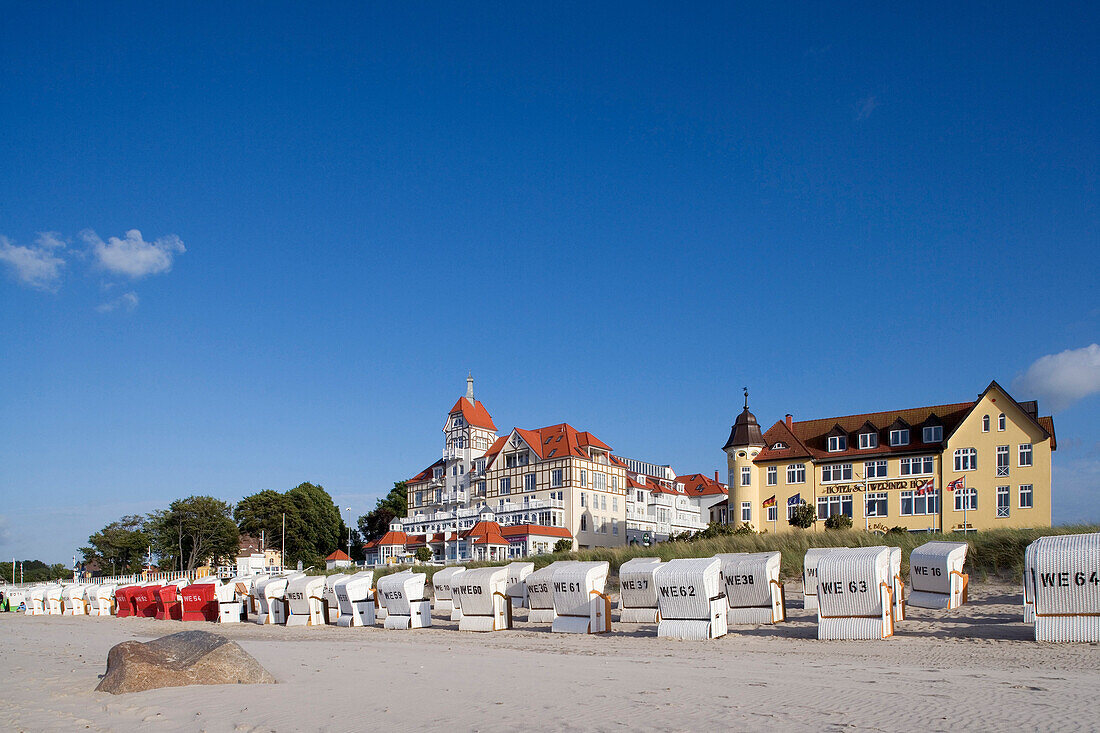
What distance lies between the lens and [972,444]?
52438 mm

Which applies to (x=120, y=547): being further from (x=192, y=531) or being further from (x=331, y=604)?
(x=331, y=604)

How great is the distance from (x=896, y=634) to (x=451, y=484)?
66.2 metres

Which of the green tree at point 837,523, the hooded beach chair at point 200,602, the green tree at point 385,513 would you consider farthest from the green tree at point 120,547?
the green tree at point 837,523

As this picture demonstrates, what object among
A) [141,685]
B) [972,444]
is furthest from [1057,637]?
[972,444]

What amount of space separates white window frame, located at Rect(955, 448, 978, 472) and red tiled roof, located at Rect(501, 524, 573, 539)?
3094cm

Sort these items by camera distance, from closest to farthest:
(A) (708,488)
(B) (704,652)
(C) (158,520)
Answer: (B) (704,652) < (C) (158,520) < (A) (708,488)

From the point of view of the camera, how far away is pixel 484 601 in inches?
1049

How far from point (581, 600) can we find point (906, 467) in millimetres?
38206

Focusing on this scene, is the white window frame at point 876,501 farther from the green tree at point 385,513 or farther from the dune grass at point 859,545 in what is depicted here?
the green tree at point 385,513

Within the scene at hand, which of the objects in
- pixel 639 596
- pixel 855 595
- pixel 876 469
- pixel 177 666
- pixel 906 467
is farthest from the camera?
pixel 876 469

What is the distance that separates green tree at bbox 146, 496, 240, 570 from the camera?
3169 inches

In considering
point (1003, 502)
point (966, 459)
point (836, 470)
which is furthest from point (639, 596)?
point (836, 470)

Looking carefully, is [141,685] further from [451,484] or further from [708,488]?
[708,488]

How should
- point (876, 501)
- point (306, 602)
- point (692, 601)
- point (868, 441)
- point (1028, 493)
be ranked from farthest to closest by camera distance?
point (868, 441) < point (876, 501) < point (1028, 493) < point (306, 602) < point (692, 601)
